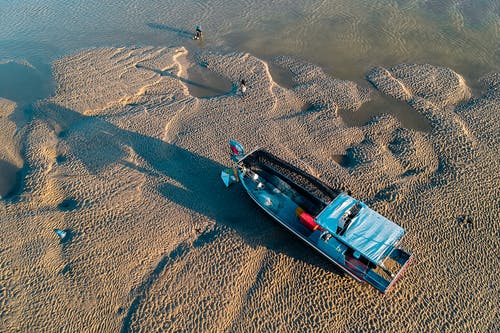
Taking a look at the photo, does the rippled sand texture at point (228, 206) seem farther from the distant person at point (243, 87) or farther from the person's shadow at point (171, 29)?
the person's shadow at point (171, 29)

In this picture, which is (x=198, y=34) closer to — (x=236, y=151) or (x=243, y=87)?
(x=243, y=87)

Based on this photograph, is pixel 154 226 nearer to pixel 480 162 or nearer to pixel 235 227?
pixel 235 227

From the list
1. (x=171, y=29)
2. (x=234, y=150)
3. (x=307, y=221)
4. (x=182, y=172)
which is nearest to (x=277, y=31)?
(x=171, y=29)

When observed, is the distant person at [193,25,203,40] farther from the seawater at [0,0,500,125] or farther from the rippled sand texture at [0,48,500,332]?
the rippled sand texture at [0,48,500,332]

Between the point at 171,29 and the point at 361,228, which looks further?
the point at 171,29

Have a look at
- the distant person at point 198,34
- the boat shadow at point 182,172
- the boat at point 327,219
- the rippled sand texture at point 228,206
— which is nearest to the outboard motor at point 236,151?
the boat at point 327,219

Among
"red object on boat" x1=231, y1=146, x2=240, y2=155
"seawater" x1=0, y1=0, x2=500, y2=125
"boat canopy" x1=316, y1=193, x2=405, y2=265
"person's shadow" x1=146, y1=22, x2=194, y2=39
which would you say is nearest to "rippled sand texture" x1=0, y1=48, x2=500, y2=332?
"red object on boat" x1=231, y1=146, x2=240, y2=155
